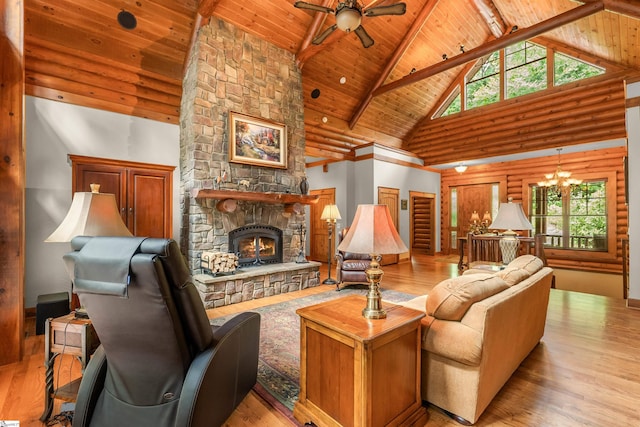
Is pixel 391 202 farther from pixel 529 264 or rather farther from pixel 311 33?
pixel 529 264

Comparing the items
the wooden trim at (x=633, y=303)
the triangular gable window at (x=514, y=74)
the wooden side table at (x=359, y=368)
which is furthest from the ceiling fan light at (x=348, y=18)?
the triangular gable window at (x=514, y=74)

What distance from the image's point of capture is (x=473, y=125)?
300 inches

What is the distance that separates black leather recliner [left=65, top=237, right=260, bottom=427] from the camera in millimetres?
1220

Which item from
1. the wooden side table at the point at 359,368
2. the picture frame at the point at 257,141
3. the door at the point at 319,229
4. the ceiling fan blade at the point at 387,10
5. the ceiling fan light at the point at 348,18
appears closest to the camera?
the wooden side table at the point at 359,368

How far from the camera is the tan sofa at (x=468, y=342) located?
170 centimetres

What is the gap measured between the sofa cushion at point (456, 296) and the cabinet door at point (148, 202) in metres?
4.20

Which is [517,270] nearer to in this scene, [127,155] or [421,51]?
[127,155]

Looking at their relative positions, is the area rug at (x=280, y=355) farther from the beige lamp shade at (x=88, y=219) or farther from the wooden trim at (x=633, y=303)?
the wooden trim at (x=633, y=303)

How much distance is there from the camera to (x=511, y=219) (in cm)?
374

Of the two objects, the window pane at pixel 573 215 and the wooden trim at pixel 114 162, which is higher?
the wooden trim at pixel 114 162

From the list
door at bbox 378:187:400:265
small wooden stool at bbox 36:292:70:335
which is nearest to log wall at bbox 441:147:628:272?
door at bbox 378:187:400:265

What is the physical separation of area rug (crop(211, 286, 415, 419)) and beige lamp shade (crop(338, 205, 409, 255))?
113 centimetres

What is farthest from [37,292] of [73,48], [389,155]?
[389,155]

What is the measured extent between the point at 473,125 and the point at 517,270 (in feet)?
20.6
